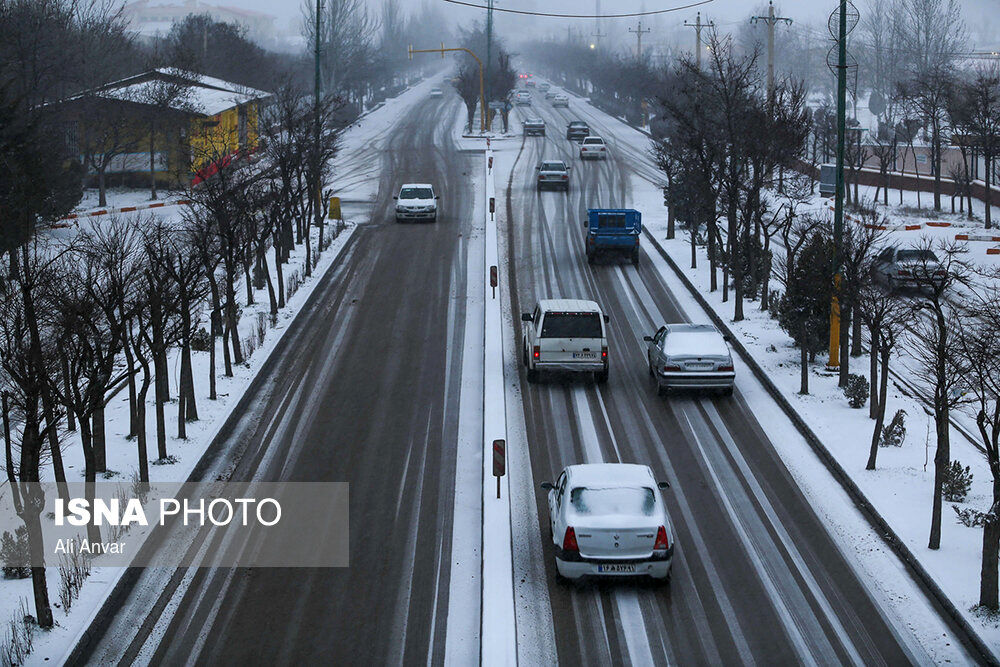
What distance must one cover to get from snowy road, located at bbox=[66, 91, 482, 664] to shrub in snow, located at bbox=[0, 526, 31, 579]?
1.69m

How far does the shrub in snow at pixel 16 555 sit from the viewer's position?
16.0m

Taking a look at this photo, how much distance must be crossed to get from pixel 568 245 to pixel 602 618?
27441mm

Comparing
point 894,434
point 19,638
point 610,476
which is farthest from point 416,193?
point 19,638

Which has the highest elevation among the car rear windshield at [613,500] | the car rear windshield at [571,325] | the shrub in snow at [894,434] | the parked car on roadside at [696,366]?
the car rear windshield at [571,325]

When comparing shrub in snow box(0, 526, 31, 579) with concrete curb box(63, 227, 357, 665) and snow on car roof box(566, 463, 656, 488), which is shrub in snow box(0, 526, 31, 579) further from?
snow on car roof box(566, 463, 656, 488)

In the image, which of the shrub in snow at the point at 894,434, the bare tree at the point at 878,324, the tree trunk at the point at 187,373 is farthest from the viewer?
the tree trunk at the point at 187,373

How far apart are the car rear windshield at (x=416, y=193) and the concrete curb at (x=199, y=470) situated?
28.4 ft

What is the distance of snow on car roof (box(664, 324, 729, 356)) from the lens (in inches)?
942

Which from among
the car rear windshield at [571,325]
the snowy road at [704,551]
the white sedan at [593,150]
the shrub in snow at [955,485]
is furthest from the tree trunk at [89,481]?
the white sedan at [593,150]

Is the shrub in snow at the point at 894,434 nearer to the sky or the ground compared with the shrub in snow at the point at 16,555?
nearer to the sky

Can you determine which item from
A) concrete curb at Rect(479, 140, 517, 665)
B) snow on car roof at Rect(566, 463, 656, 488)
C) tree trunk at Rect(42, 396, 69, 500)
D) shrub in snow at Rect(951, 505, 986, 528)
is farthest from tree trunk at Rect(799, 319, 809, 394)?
tree trunk at Rect(42, 396, 69, 500)

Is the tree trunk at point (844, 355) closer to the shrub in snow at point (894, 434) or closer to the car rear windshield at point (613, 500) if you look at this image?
the shrub in snow at point (894, 434)

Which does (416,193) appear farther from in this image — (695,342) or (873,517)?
(873,517)

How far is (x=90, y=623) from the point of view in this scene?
555 inches
